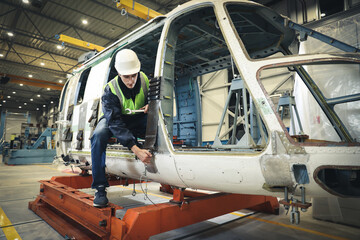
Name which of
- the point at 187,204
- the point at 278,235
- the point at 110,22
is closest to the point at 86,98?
the point at 187,204

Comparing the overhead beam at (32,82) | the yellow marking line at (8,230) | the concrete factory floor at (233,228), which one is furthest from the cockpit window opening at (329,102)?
the overhead beam at (32,82)

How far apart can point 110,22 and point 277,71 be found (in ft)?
28.1

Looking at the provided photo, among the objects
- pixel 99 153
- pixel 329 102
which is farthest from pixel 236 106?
pixel 99 153

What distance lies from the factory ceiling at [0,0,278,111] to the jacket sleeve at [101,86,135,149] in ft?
19.0

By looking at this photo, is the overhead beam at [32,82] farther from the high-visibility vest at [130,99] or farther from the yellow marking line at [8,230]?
the high-visibility vest at [130,99]

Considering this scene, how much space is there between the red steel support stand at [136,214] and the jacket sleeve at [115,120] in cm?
67

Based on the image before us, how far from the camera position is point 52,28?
12.0 m

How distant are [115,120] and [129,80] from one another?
47 centimetres

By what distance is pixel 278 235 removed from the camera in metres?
2.69

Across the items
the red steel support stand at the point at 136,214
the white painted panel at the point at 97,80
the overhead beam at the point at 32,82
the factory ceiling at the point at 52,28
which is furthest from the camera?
the overhead beam at the point at 32,82

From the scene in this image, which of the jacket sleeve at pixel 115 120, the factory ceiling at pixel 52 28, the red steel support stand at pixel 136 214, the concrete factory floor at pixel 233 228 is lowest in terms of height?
the concrete factory floor at pixel 233 228

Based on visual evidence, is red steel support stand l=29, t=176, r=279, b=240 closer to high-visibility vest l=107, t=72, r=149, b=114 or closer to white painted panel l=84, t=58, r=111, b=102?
high-visibility vest l=107, t=72, r=149, b=114

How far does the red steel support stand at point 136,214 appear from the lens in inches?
79.8

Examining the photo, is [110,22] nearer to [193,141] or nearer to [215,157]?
[193,141]
